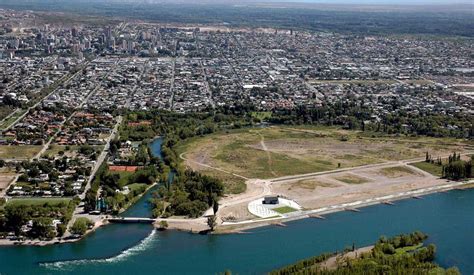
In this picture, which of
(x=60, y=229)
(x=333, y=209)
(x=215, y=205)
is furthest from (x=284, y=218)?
(x=60, y=229)

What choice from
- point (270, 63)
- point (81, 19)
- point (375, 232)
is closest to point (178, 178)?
point (375, 232)

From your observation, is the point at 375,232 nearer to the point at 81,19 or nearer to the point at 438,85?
the point at 438,85

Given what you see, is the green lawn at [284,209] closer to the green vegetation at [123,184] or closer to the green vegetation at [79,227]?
the green vegetation at [123,184]

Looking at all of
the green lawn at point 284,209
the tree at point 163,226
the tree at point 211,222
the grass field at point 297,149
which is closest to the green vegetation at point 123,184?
the tree at point 163,226

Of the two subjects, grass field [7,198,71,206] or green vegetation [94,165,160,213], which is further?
grass field [7,198,71,206]

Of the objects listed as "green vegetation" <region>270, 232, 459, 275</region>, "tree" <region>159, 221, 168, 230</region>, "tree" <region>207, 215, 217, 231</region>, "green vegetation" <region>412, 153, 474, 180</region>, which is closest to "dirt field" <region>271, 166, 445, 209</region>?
"green vegetation" <region>412, 153, 474, 180</region>

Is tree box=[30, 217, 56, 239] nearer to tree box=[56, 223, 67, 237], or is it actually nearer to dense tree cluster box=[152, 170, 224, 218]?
tree box=[56, 223, 67, 237]
